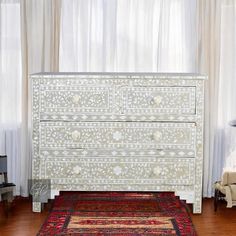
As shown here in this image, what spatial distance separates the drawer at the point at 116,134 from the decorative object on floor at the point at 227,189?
615 millimetres

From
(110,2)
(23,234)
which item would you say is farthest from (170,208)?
(110,2)

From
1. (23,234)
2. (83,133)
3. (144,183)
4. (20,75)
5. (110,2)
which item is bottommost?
(23,234)

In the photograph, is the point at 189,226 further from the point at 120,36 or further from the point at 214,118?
the point at 120,36

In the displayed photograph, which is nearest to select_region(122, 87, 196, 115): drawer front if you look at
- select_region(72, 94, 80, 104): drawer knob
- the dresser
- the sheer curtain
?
the dresser

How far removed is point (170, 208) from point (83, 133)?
3.53 feet

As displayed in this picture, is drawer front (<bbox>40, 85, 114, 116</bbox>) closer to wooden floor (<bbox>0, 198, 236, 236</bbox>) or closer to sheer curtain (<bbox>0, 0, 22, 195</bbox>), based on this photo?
sheer curtain (<bbox>0, 0, 22, 195</bbox>)

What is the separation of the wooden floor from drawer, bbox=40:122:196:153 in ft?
2.17

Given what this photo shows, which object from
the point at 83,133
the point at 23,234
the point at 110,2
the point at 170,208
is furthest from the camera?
the point at 110,2

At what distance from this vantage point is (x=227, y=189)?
4.62 metres

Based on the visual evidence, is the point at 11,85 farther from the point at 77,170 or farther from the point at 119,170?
the point at 119,170

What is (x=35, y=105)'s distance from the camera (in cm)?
443

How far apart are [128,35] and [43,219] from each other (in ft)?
6.36

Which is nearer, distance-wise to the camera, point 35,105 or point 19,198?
point 35,105

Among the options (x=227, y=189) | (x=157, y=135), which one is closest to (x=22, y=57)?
(x=157, y=135)
